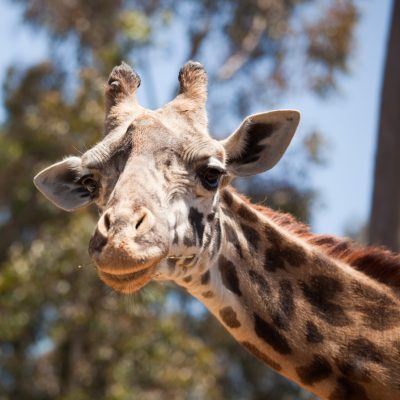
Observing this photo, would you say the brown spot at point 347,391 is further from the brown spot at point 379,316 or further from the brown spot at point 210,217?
Result: the brown spot at point 210,217

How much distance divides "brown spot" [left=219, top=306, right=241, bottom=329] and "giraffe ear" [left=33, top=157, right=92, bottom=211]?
138cm

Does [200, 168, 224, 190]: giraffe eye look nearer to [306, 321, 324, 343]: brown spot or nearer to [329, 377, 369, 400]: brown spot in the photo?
[306, 321, 324, 343]: brown spot

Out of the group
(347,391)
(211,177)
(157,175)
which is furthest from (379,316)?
(157,175)

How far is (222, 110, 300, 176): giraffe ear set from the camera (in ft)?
21.5

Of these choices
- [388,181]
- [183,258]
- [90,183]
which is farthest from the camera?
[388,181]

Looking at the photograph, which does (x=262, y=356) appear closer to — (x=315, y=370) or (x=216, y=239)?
(x=315, y=370)

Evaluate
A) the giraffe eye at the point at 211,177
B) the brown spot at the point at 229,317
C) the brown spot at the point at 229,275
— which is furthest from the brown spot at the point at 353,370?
the giraffe eye at the point at 211,177

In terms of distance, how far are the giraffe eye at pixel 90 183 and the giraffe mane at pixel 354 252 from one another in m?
1.19

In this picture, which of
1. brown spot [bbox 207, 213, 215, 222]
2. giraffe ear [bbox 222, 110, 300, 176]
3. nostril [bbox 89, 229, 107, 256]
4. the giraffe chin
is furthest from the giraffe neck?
nostril [bbox 89, 229, 107, 256]

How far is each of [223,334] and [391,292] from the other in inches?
731

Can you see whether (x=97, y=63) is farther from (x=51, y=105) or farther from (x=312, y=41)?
(x=312, y=41)

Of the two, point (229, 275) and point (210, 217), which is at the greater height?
point (210, 217)

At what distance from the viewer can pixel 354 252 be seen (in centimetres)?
643

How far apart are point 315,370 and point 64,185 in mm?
2403
